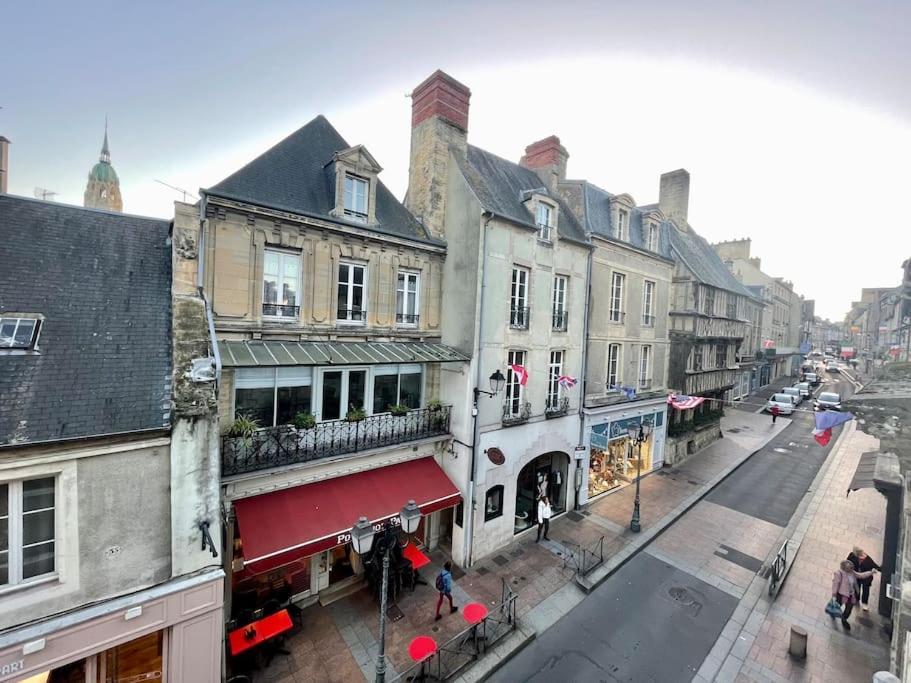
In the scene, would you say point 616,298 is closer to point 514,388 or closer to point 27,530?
point 514,388

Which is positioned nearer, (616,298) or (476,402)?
(476,402)

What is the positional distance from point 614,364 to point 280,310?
1322cm

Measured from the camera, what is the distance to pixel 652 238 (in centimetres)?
1803

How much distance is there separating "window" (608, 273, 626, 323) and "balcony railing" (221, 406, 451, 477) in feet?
28.1

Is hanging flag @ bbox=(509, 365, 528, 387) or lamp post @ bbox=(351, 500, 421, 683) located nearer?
lamp post @ bbox=(351, 500, 421, 683)

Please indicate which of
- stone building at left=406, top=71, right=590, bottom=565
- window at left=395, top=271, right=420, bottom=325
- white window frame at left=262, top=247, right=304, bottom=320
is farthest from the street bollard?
white window frame at left=262, top=247, right=304, bottom=320

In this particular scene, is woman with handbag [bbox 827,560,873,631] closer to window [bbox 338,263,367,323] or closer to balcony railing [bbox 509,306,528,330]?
balcony railing [bbox 509,306,528,330]

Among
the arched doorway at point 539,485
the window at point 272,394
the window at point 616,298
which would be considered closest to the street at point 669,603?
the arched doorway at point 539,485

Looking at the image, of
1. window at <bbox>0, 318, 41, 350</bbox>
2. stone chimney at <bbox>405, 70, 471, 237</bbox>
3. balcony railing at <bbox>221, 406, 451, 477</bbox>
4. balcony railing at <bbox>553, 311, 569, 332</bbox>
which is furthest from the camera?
balcony railing at <bbox>553, 311, 569, 332</bbox>

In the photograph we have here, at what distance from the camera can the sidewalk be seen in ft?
27.4

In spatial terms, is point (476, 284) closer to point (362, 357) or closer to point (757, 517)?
point (362, 357)

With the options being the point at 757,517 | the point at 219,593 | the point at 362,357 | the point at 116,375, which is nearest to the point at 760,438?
the point at 757,517

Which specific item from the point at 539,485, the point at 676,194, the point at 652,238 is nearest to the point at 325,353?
the point at 539,485

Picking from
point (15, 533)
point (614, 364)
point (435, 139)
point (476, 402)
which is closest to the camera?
point (15, 533)
